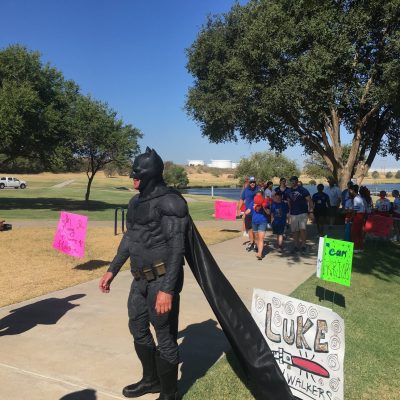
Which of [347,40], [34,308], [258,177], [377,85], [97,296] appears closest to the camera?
[34,308]

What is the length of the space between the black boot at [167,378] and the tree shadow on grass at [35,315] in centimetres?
230

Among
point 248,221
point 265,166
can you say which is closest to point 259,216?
point 248,221

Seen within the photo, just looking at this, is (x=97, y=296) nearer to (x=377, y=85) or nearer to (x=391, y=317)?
(x=391, y=317)

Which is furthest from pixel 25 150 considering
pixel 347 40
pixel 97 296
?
pixel 97 296

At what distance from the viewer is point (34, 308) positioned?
5754 mm

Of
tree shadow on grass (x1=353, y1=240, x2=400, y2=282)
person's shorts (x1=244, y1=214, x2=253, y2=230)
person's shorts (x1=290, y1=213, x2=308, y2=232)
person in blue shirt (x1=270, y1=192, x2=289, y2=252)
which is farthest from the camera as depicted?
person's shorts (x1=244, y1=214, x2=253, y2=230)

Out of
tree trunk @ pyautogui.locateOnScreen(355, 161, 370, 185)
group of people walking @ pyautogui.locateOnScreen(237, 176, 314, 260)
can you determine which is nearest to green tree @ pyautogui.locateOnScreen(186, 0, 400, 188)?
tree trunk @ pyautogui.locateOnScreen(355, 161, 370, 185)

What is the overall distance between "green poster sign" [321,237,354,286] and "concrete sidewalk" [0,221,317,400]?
1.17 metres

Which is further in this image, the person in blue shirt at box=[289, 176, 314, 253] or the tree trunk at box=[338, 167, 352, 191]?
the tree trunk at box=[338, 167, 352, 191]

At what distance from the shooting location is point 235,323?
3.42 m

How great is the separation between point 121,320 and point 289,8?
1382cm

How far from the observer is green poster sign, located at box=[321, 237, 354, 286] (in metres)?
5.80

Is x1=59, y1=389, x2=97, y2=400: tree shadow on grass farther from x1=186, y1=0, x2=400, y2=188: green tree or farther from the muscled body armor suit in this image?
x1=186, y1=0, x2=400, y2=188: green tree

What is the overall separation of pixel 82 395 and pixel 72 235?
5.13 m
